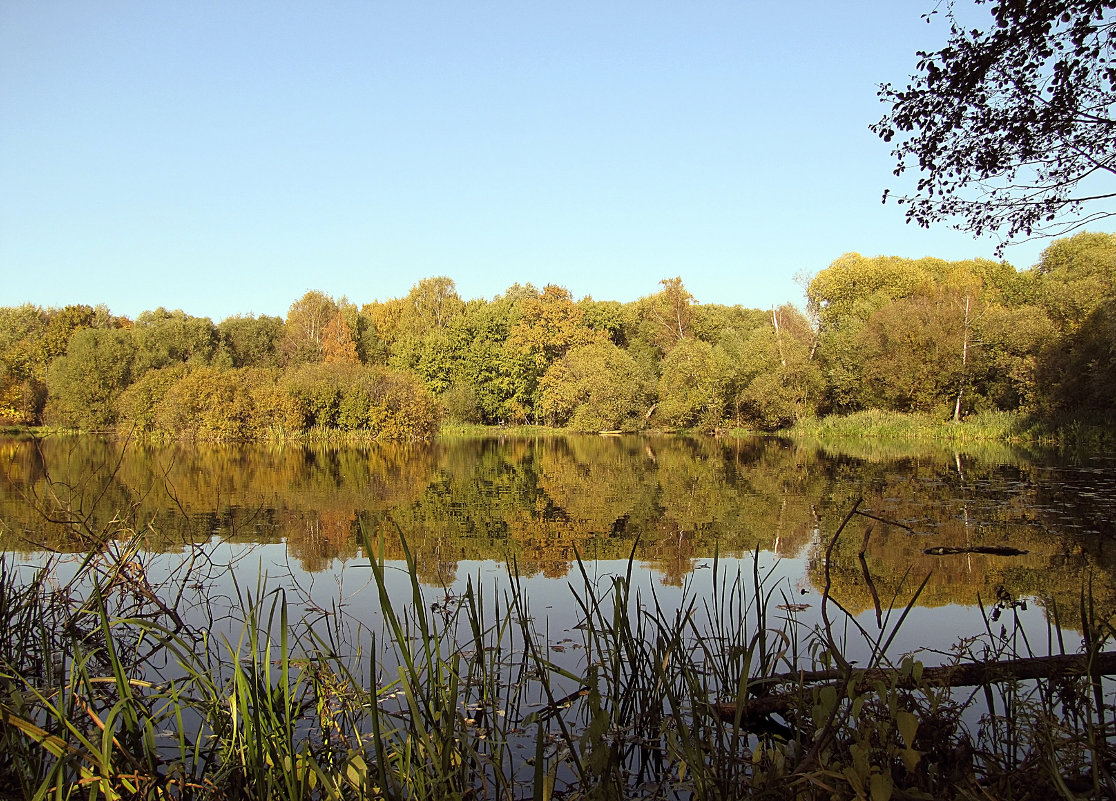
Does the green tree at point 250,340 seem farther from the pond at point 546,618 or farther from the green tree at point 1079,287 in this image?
the green tree at point 1079,287

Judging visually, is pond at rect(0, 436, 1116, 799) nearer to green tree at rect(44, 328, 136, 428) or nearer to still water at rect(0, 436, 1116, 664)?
still water at rect(0, 436, 1116, 664)

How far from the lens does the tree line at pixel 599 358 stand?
33.3 m

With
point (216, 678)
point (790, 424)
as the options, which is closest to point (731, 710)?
point (216, 678)

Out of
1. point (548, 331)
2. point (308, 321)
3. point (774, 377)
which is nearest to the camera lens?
point (774, 377)

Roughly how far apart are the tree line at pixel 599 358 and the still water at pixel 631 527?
1462cm

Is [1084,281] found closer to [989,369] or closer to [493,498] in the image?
[989,369]

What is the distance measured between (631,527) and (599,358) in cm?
3524

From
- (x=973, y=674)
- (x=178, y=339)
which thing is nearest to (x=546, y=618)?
(x=973, y=674)

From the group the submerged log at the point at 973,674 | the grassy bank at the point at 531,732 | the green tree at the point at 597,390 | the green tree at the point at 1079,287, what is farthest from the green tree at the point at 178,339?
the submerged log at the point at 973,674

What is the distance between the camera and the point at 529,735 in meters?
3.66

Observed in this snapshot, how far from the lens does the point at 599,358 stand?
45.3 metres

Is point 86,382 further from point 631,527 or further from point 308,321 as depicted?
point 631,527

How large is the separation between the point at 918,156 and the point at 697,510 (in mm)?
6387

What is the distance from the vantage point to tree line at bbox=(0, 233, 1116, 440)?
1312 inches
